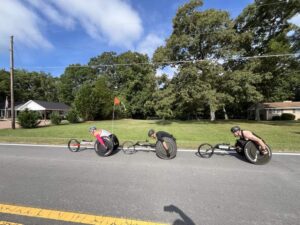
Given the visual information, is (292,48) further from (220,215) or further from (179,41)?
(220,215)

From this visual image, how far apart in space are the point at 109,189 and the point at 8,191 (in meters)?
1.87

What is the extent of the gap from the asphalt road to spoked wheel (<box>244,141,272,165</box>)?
0.22 metres

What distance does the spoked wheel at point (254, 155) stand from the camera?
18.7 ft

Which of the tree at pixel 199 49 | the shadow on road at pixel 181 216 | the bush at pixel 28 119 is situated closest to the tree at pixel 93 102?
the bush at pixel 28 119

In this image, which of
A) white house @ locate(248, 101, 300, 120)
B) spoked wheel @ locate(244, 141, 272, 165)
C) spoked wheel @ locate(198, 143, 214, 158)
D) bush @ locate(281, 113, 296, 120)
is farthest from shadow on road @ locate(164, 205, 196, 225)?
bush @ locate(281, 113, 296, 120)

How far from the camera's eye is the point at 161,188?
158 inches

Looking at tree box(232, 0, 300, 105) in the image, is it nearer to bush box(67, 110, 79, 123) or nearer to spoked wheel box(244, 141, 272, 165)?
spoked wheel box(244, 141, 272, 165)

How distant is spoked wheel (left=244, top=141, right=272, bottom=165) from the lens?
18.7 feet

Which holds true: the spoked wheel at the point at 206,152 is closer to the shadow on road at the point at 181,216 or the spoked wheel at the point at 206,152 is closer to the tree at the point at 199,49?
the shadow on road at the point at 181,216

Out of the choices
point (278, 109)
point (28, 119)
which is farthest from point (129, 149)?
point (278, 109)

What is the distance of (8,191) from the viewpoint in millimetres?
3885

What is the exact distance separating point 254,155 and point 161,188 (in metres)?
3.18

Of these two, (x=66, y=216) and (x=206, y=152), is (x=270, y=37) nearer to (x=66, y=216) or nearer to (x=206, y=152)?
(x=206, y=152)

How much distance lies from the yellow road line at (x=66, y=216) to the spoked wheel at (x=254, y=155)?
4016 mm
